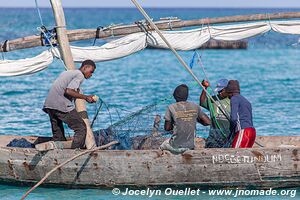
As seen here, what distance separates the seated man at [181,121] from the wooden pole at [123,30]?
2180 mm

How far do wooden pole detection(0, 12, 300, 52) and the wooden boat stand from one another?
2.19 metres

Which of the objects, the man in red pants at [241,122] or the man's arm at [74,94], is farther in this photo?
the man in red pants at [241,122]

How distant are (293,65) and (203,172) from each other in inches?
1324

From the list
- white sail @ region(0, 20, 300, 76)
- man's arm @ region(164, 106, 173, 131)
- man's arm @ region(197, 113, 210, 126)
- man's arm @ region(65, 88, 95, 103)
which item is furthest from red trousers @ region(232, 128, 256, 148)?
man's arm @ region(65, 88, 95, 103)

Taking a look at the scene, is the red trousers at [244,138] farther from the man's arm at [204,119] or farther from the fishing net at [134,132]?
the fishing net at [134,132]

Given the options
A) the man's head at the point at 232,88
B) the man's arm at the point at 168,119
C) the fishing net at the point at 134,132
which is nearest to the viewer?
the man's arm at the point at 168,119

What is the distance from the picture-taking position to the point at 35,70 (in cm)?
1492

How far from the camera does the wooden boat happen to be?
42.5ft

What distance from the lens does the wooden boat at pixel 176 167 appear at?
13.0 meters

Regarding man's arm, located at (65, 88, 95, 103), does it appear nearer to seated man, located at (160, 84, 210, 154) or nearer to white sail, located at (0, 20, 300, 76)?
seated man, located at (160, 84, 210, 154)

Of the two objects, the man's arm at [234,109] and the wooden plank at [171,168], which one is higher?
the man's arm at [234,109]

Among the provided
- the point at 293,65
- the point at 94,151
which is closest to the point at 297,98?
the point at 293,65

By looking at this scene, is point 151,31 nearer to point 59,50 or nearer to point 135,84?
point 59,50

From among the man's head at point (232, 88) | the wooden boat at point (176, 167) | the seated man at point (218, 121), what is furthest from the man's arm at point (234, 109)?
the wooden boat at point (176, 167)
